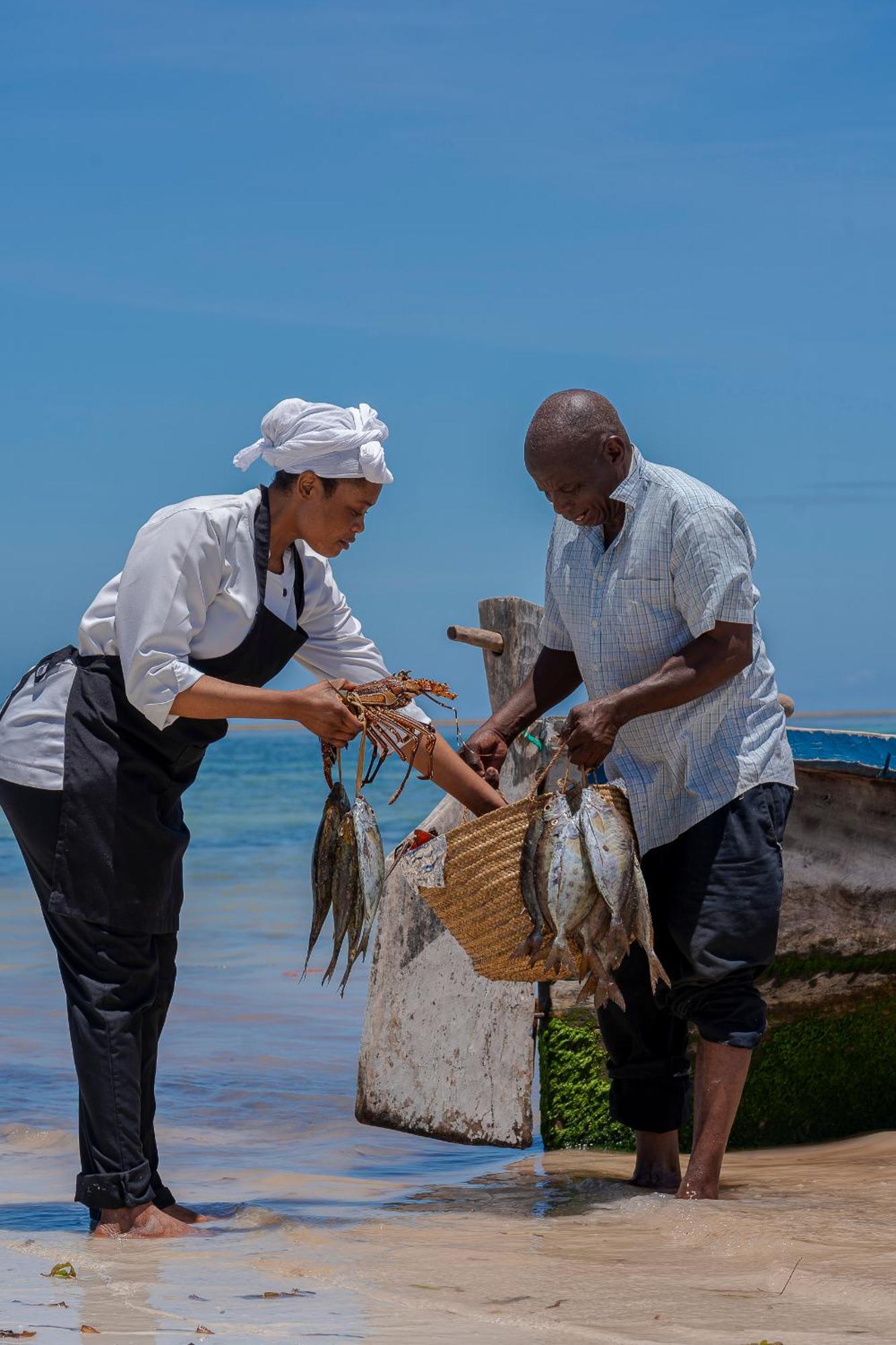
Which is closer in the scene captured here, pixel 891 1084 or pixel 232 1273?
pixel 232 1273

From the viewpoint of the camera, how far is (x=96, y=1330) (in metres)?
3.07

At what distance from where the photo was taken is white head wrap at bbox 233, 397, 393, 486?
12.4 ft

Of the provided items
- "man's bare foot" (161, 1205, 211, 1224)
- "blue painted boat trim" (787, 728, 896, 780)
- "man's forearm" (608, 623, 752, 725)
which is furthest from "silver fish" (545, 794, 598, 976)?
"blue painted boat trim" (787, 728, 896, 780)

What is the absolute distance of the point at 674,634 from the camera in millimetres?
3969

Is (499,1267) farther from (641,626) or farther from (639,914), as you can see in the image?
(641,626)

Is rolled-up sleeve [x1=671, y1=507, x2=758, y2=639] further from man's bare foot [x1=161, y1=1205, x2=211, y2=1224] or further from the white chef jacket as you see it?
man's bare foot [x1=161, y1=1205, x2=211, y2=1224]

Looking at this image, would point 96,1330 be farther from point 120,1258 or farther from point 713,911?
point 713,911

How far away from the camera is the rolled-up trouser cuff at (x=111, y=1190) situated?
3842mm

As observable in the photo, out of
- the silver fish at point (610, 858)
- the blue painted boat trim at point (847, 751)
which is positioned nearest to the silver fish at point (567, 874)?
the silver fish at point (610, 858)

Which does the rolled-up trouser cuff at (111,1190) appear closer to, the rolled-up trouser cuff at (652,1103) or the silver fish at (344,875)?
the silver fish at (344,875)

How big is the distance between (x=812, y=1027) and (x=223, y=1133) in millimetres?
2137

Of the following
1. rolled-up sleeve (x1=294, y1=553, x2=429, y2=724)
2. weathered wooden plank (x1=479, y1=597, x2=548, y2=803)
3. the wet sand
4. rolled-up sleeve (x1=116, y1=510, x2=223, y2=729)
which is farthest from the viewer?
weathered wooden plank (x1=479, y1=597, x2=548, y2=803)

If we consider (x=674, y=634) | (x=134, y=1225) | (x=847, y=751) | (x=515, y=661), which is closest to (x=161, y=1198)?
(x=134, y=1225)

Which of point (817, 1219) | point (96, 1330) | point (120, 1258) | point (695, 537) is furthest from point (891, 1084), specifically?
point (96, 1330)
